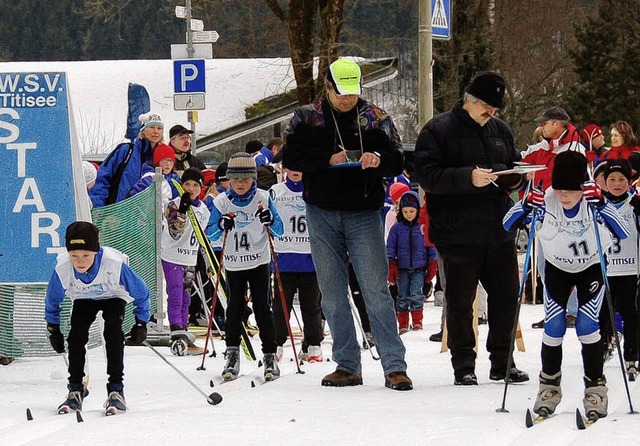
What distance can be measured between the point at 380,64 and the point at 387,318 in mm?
24343

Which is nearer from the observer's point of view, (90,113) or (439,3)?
(439,3)

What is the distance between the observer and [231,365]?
891 centimetres

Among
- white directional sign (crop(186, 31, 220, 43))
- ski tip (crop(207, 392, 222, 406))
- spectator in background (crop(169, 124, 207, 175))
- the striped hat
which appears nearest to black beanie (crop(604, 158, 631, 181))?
the striped hat

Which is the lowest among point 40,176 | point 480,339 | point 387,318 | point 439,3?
point 480,339

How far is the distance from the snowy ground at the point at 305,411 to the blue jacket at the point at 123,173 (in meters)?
1.67

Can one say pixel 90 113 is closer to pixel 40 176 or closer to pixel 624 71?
pixel 624 71

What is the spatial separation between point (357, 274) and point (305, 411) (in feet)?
4.65

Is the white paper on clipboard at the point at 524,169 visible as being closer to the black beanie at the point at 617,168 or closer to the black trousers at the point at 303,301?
the black beanie at the point at 617,168

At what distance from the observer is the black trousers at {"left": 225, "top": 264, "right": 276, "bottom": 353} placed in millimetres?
9125

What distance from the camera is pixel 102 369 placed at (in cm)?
968

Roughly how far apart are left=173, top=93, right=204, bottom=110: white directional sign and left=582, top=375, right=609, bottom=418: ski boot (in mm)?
12390

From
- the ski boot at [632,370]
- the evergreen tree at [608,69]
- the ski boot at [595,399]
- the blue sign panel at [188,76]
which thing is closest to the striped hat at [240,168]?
the ski boot at [632,370]

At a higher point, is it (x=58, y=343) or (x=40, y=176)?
(x=40, y=176)

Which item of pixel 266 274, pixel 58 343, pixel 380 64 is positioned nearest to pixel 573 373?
pixel 266 274
